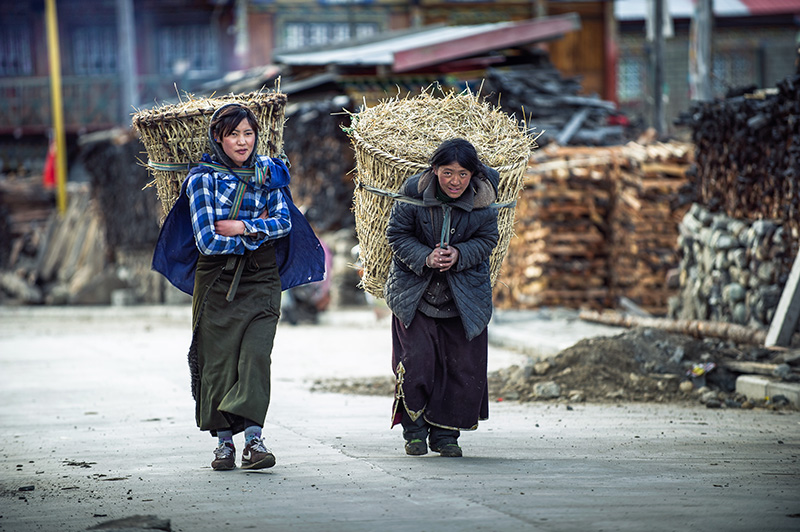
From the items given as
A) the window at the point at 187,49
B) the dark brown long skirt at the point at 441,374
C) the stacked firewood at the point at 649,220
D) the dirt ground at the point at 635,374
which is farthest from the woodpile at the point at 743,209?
the window at the point at 187,49

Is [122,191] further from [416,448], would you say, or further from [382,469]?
[382,469]

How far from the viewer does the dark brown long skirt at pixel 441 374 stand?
633 centimetres

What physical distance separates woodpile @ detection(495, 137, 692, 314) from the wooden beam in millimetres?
3055

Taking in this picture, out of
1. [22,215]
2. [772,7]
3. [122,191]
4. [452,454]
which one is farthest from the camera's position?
[772,7]

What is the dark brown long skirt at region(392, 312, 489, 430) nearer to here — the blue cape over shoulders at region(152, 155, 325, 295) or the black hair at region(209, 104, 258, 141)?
the blue cape over shoulders at region(152, 155, 325, 295)

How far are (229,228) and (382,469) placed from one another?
1.47 metres

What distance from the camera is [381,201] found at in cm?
668

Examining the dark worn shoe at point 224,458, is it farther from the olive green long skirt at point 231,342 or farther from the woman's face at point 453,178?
the woman's face at point 453,178

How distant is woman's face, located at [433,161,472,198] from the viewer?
6.16m

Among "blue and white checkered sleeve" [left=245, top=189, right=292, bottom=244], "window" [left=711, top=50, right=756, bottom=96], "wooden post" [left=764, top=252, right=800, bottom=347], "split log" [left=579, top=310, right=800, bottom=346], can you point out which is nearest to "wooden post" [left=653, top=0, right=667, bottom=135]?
"split log" [left=579, top=310, right=800, bottom=346]

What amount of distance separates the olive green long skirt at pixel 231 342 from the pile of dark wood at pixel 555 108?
13.0 metres

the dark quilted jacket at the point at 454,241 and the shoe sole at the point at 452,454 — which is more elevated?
the dark quilted jacket at the point at 454,241

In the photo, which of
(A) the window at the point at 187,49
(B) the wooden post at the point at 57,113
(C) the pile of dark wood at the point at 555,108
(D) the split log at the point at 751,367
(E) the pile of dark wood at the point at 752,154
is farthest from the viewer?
(A) the window at the point at 187,49

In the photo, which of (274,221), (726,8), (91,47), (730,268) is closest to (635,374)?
(730,268)
